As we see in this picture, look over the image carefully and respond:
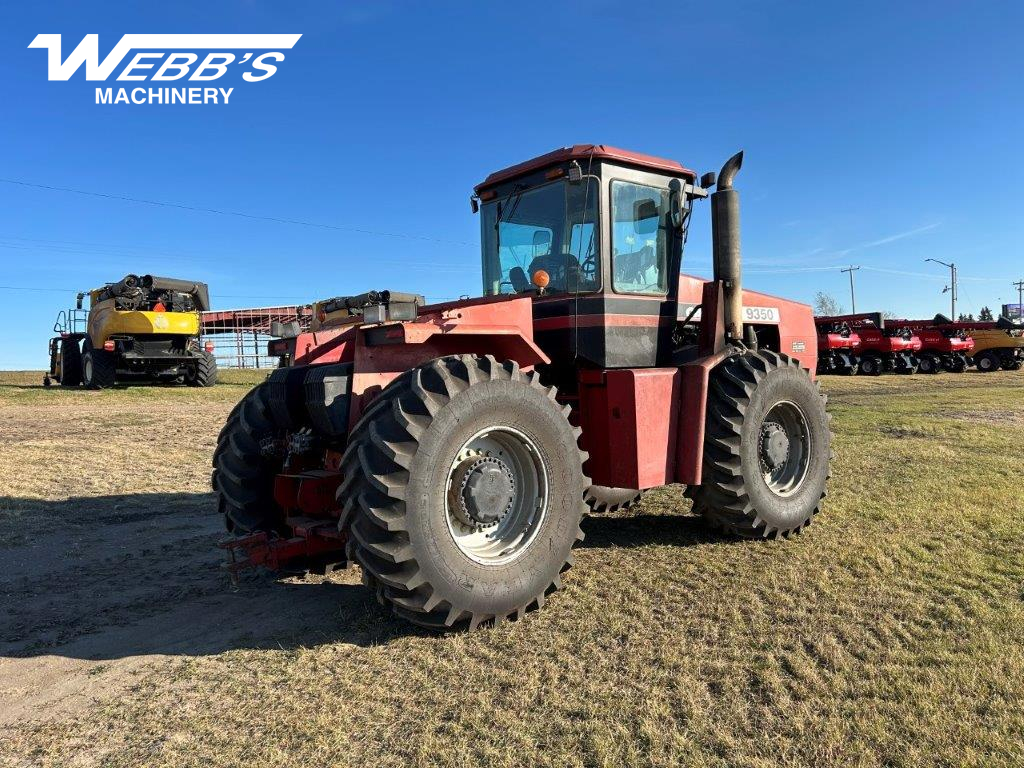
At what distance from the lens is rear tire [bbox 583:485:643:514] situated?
6.45 m

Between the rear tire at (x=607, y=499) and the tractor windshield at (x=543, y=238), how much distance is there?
2011 mm

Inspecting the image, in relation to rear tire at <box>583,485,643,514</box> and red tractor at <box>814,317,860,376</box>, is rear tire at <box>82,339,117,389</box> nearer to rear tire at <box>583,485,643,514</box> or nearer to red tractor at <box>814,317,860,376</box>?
rear tire at <box>583,485,643,514</box>

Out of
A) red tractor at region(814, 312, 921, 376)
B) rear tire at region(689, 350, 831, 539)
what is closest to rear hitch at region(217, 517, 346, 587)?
rear tire at region(689, 350, 831, 539)

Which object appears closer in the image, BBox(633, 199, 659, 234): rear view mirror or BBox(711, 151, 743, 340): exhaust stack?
BBox(633, 199, 659, 234): rear view mirror

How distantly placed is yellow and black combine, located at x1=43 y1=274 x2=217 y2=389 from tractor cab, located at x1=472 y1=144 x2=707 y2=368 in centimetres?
1638

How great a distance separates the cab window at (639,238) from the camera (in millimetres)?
5238

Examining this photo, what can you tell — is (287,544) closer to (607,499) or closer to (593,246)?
(593,246)

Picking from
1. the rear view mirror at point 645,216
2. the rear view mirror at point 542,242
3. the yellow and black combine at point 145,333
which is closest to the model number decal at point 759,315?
Answer: the rear view mirror at point 645,216

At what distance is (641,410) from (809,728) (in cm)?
244

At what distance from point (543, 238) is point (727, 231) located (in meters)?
1.47

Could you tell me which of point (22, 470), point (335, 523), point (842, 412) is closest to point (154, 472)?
point (22, 470)

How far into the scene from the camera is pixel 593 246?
16.9 feet

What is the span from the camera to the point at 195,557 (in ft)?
17.8

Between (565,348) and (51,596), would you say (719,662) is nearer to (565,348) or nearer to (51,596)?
(565,348)
